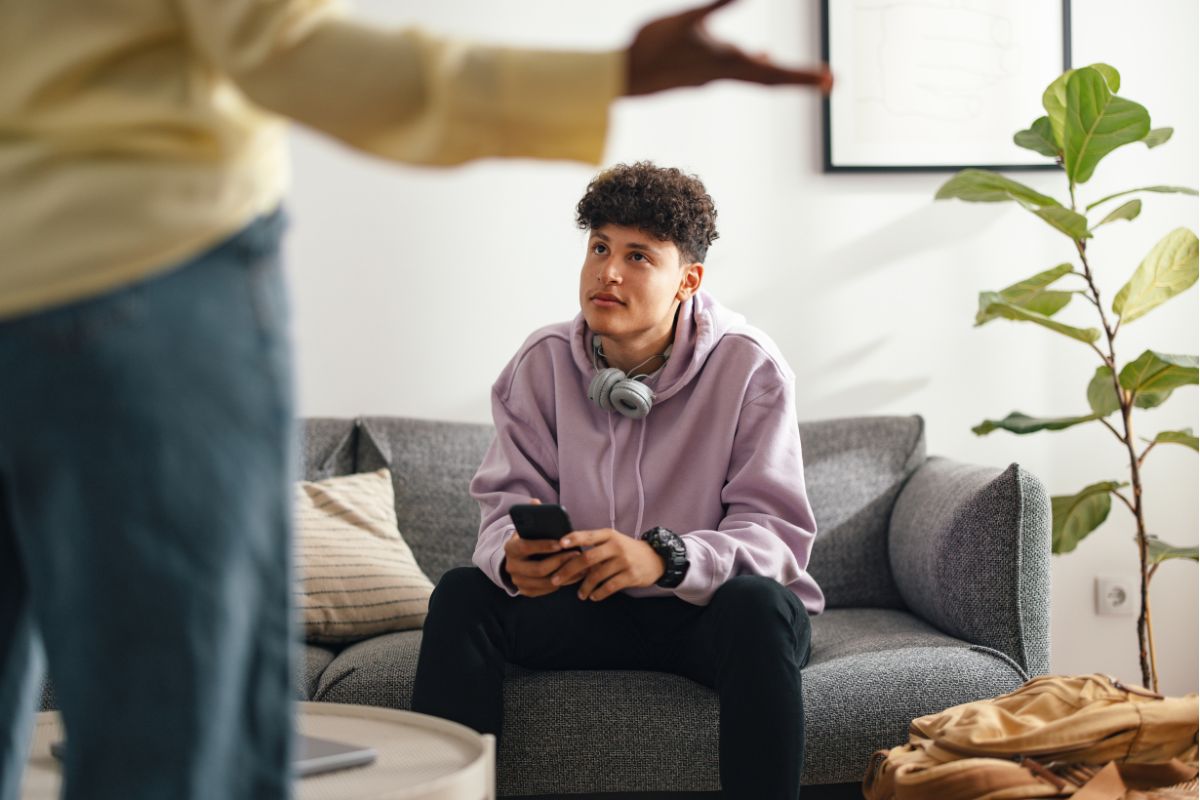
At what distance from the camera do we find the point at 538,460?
6.90ft

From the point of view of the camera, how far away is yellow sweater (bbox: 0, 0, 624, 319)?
0.70 meters

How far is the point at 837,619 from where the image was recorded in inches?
94.3

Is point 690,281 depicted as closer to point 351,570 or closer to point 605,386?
point 605,386

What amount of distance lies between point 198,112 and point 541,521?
1028 millimetres

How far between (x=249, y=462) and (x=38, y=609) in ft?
0.51

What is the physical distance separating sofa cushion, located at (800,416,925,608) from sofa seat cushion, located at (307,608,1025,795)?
0.59 meters

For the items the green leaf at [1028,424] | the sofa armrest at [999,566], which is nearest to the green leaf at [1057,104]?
the green leaf at [1028,424]

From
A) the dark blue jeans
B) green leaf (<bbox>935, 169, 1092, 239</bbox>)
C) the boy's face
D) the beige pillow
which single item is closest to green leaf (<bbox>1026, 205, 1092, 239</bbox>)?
green leaf (<bbox>935, 169, 1092, 239</bbox>)

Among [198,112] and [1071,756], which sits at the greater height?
[198,112]

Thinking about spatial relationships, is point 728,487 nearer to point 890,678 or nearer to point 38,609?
point 890,678

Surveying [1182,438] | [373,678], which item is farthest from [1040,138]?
[373,678]

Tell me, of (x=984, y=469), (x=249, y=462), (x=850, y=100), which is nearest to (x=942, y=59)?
(x=850, y=100)

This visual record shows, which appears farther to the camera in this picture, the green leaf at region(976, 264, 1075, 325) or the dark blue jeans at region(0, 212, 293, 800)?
the green leaf at region(976, 264, 1075, 325)

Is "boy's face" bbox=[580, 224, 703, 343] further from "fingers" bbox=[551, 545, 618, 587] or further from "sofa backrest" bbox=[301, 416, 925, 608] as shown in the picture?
"sofa backrest" bbox=[301, 416, 925, 608]
